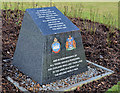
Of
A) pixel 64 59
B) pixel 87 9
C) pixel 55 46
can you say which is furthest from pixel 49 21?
pixel 87 9

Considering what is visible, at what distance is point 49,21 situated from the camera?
591cm

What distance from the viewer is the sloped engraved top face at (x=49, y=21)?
563 centimetres

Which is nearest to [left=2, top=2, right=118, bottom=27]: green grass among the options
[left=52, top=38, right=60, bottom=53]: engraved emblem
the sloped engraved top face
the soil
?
the soil

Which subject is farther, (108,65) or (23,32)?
(108,65)

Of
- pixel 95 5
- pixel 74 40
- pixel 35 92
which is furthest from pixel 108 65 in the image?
pixel 95 5

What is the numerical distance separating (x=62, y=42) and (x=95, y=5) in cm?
789

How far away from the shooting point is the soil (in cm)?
584

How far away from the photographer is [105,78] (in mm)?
6152

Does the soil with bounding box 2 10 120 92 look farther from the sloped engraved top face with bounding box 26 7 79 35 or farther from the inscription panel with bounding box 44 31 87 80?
the sloped engraved top face with bounding box 26 7 79 35

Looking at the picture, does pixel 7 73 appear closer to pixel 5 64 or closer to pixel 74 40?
pixel 5 64

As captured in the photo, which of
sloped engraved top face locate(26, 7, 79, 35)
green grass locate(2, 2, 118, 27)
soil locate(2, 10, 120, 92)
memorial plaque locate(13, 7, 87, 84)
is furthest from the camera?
green grass locate(2, 2, 118, 27)

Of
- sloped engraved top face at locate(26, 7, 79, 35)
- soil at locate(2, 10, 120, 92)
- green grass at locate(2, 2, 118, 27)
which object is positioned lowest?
soil at locate(2, 10, 120, 92)

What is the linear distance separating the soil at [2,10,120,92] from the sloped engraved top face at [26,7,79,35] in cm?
154

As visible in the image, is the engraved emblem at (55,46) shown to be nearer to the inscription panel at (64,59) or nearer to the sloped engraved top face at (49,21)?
the inscription panel at (64,59)
